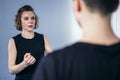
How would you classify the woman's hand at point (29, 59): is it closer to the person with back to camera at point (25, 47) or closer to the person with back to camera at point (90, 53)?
the person with back to camera at point (25, 47)

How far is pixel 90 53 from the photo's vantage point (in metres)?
0.71

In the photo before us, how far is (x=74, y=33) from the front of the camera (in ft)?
10.6

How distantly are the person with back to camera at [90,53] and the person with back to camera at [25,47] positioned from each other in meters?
1.13

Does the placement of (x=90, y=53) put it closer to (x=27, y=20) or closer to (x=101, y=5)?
(x=101, y=5)

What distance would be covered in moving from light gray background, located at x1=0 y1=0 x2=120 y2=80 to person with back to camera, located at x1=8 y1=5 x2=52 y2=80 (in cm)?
102

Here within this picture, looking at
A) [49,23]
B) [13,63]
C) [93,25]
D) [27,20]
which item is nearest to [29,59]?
[13,63]

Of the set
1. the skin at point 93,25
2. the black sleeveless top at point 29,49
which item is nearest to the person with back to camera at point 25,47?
the black sleeveless top at point 29,49

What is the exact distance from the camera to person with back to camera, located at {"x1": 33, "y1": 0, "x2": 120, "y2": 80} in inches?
27.3

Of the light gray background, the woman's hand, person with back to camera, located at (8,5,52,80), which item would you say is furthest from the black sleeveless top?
the light gray background

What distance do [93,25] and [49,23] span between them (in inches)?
101

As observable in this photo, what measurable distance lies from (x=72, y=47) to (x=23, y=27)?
4.80ft

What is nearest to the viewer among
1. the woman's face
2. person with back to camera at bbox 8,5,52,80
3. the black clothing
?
the black clothing

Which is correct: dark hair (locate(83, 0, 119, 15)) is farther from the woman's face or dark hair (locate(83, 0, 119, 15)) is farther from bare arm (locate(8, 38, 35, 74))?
the woman's face

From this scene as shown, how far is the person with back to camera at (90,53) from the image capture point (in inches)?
27.3
